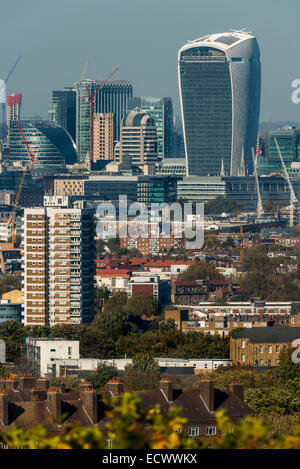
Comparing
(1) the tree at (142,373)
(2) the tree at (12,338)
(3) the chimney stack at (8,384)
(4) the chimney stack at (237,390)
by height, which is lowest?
(1) the tree at (142,373)

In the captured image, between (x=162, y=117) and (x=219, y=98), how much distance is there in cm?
4043

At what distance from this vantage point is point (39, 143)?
173 metres

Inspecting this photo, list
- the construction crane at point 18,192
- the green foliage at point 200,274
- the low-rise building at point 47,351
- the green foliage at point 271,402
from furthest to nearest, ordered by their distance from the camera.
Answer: the construction crane at point 18,192 → the green foliage at point 200,274 → the low-rise building at point 47,351 → the green foliage at point 271,402

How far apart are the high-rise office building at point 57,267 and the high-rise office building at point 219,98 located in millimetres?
91668

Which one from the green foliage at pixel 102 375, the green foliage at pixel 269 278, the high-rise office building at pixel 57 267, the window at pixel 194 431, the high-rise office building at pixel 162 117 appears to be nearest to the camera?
the window at pixel 194 431

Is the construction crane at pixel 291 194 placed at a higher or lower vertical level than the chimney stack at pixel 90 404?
higher

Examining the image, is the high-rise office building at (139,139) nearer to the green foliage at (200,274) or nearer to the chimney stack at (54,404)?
the green foliage at (200,274)

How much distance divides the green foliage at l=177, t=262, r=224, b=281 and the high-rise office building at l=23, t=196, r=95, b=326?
18232 mm

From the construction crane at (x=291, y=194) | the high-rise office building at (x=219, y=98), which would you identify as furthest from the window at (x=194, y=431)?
the high-rise office building at (x=219, y=98)

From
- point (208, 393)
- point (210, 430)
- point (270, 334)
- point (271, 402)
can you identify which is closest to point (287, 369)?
point (270, 334)

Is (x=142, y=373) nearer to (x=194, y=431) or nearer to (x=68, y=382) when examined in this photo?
(x=68, y=382)

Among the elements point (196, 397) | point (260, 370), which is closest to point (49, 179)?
point (260, 370)

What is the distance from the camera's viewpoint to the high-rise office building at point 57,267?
178 ft
